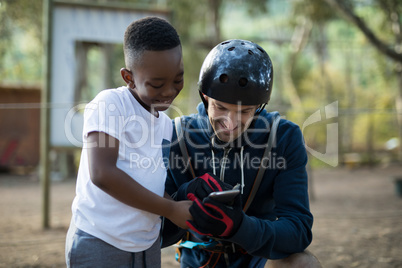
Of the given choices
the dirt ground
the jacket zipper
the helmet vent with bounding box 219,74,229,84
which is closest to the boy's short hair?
the helmet vent with bounding box 219,74,229,84

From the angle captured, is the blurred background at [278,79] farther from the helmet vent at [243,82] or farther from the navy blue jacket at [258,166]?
the helmet vent at [243,82]

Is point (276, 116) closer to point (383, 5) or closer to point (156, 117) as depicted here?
point (156, 117)

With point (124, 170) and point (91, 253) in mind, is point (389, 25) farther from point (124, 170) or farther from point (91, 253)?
point (91, 253)

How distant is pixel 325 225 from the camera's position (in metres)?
6.12

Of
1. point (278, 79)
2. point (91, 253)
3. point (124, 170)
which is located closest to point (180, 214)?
point (124, 170)

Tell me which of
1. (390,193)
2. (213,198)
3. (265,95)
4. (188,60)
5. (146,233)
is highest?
(188,60)

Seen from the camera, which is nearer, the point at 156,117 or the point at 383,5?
the point at 156,117

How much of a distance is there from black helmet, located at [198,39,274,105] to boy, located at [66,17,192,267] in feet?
1.58

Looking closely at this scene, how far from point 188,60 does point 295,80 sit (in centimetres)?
664

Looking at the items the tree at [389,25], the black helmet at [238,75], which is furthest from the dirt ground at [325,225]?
the black helmet at [238,75]

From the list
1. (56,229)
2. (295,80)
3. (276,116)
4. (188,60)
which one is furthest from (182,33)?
(276,116)

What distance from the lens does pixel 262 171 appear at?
2.40 meters

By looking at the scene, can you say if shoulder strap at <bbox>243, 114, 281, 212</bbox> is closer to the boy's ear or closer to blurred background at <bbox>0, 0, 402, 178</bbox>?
the boy's ear

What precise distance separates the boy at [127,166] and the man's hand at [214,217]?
0.05 m
